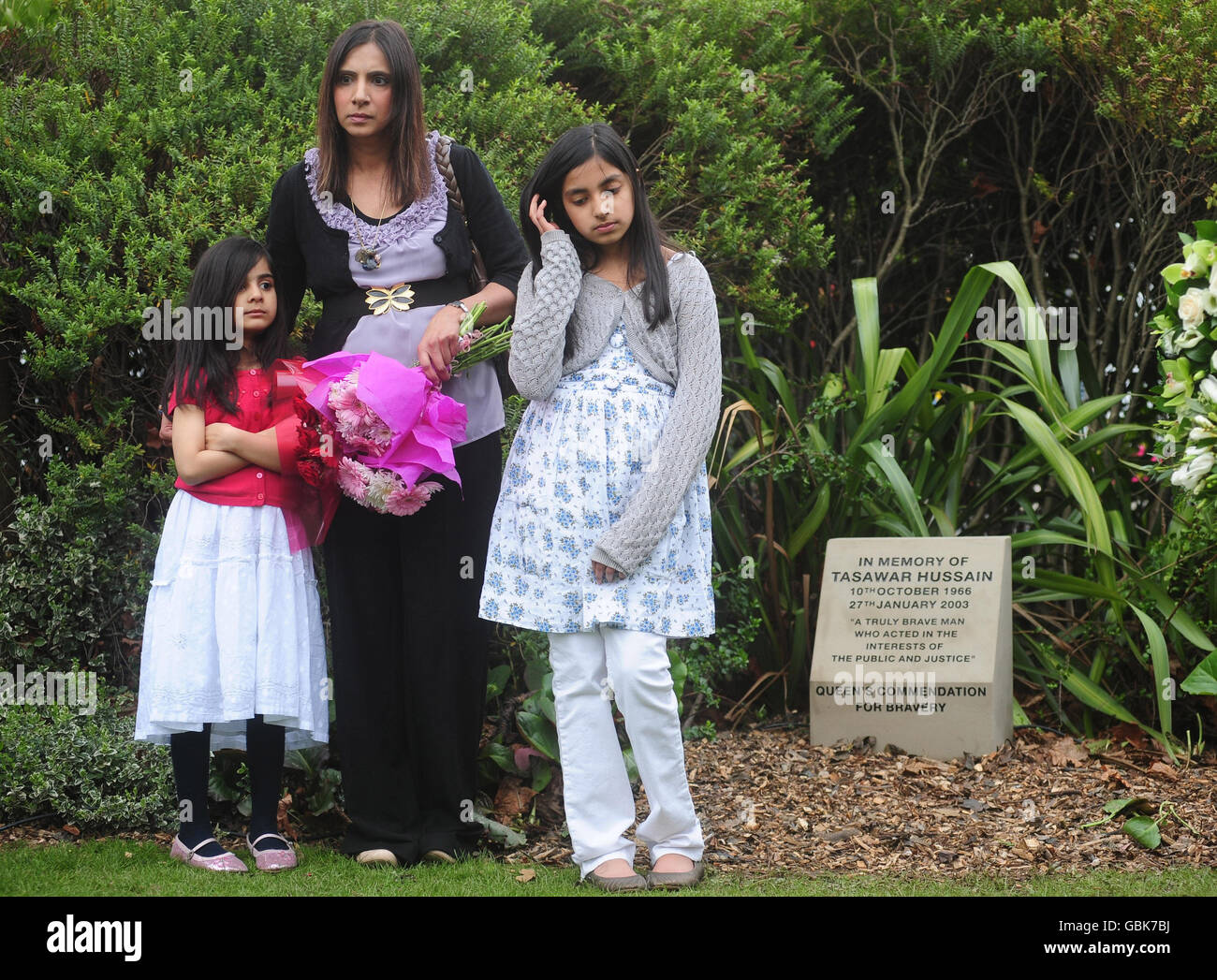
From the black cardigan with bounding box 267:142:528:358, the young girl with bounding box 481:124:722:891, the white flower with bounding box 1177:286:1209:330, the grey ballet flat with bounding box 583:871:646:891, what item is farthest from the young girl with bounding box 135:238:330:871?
the white flower with bounding box 1177:286:1209:330

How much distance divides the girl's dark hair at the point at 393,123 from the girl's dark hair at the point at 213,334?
0.93 ft

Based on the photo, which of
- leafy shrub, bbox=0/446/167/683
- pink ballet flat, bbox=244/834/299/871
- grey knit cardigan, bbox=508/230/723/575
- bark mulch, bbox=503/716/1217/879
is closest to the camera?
grey knit cardigan, bbox=508/230/723/575

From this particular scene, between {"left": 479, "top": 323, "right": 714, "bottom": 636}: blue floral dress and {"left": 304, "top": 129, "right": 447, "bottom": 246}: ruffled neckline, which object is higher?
{"left": 304, "top": 129, "right": 447, "bottom": 246}: ruffled neckline

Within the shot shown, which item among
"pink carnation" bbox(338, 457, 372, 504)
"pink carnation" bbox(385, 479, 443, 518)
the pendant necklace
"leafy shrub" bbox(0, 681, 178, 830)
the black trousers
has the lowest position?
"leafy shrub" bbox(0, 681, 178, 830)

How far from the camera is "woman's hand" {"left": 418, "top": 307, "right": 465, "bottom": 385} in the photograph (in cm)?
299

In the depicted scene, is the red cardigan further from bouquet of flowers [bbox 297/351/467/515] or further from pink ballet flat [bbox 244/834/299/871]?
pink ballet flat [bbox 244/834/299/871]

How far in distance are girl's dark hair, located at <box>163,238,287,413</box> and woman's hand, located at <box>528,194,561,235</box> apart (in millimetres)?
727

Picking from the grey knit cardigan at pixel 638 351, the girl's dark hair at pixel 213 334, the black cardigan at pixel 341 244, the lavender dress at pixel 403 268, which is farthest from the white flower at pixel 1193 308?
the girl's dark hair at pixel 213 334

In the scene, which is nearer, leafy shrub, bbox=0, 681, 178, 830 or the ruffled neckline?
the ruffled neckline

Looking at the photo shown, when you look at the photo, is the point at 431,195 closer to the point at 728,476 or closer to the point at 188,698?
the point at 188,698

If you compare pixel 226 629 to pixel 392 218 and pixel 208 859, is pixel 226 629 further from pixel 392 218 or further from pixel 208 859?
pixel 392 218

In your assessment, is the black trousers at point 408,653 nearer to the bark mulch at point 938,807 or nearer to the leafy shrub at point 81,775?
the bark mulch at point 938,807

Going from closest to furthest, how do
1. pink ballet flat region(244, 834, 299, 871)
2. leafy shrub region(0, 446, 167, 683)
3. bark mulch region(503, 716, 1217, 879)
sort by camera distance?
pink ballet flat region(244, 834, 299, 871)
bark mulch region(503, 716, 1217, 879)
leafy shrub region(0, 446, 167, 683)

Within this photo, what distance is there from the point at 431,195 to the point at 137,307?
1.05 metres
